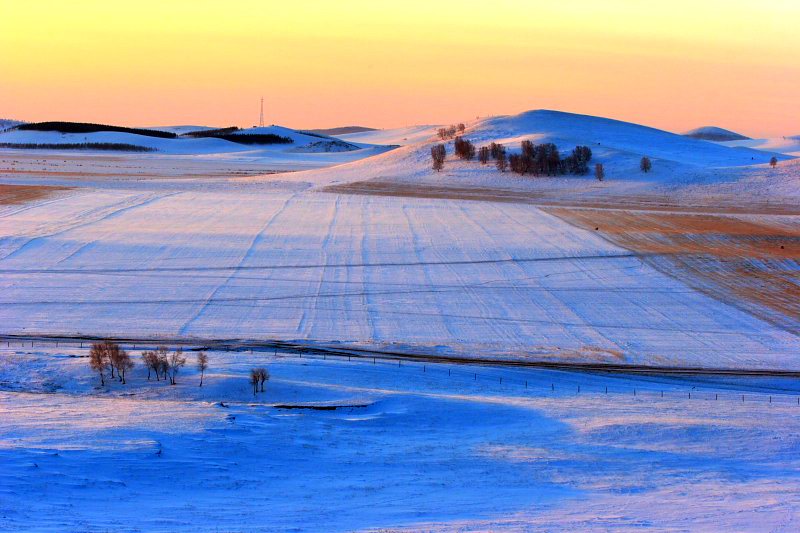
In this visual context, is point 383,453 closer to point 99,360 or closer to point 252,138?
point 99,360

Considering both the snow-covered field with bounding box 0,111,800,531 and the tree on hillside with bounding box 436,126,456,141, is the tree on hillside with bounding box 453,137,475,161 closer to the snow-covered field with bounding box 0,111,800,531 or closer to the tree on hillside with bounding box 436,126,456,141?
the tree on hillside with bounding box 436,126,456,141

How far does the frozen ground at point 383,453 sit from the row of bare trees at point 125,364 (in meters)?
0.26

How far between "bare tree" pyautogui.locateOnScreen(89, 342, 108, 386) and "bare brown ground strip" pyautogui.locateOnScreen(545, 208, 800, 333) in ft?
65.8

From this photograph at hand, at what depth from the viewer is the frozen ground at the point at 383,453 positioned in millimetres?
14359

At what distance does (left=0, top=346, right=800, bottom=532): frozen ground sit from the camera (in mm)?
14359

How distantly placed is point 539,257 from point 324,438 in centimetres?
2582

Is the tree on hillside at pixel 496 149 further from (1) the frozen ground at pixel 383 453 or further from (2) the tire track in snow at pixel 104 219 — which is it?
(1) the frozen ground at pixel 383 453

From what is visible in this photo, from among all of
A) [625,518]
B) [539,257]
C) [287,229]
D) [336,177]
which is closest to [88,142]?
[336,177]

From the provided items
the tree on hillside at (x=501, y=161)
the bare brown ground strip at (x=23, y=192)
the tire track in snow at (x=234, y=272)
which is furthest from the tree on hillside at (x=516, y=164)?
the bare brown ground strip at (x=23, y=192)

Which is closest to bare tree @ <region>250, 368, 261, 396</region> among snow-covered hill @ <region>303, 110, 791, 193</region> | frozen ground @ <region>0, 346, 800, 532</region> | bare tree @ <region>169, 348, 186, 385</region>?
frozen ground @ <region>0, 346, 800, 532</region>

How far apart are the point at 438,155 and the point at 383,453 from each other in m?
73.2

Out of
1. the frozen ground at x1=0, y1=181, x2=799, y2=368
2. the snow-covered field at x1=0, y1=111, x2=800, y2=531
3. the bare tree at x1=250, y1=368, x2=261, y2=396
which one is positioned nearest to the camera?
the snow-covered field at x1=0, y1=111, x2=800, y2=531

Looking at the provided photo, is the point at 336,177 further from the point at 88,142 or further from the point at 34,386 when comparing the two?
the point at 88,142

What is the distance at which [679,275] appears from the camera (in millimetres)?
39250
